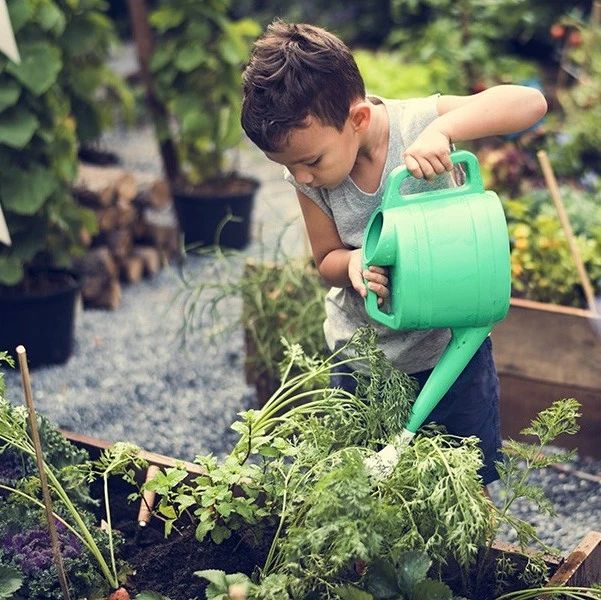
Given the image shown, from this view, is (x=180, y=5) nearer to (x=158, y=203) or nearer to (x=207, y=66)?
(x=207, y=66)

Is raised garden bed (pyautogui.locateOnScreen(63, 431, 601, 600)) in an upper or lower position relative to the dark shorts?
lower

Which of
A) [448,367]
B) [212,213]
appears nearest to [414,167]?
[448,367]

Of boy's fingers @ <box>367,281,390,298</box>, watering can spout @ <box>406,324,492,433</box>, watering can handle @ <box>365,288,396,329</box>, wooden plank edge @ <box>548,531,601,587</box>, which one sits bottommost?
wooden plank edge @ <box>548,531,601,587</box>

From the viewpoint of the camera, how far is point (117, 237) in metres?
4.57

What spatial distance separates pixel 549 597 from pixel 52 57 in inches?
95.2

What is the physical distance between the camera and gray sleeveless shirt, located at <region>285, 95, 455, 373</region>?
7.26 ft

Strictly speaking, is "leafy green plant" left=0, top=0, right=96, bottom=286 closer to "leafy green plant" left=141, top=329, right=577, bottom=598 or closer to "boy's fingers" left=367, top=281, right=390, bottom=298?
"leafy green plant" left=141, top=329, right=577, bottom=598

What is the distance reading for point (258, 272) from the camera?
134 inches

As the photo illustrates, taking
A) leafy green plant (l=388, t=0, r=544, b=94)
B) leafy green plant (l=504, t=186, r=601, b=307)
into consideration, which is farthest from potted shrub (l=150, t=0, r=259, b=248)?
leafy green plant (l=504, t=186, r=601, b=307)

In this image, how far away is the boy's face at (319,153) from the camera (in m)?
2.01

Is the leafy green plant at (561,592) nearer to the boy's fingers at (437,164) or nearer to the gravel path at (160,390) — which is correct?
the boy's fingers at (437,164)

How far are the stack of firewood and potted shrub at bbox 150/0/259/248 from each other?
143 millimetres

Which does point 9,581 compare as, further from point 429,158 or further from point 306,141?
point 429,158

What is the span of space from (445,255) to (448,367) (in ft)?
0.77
